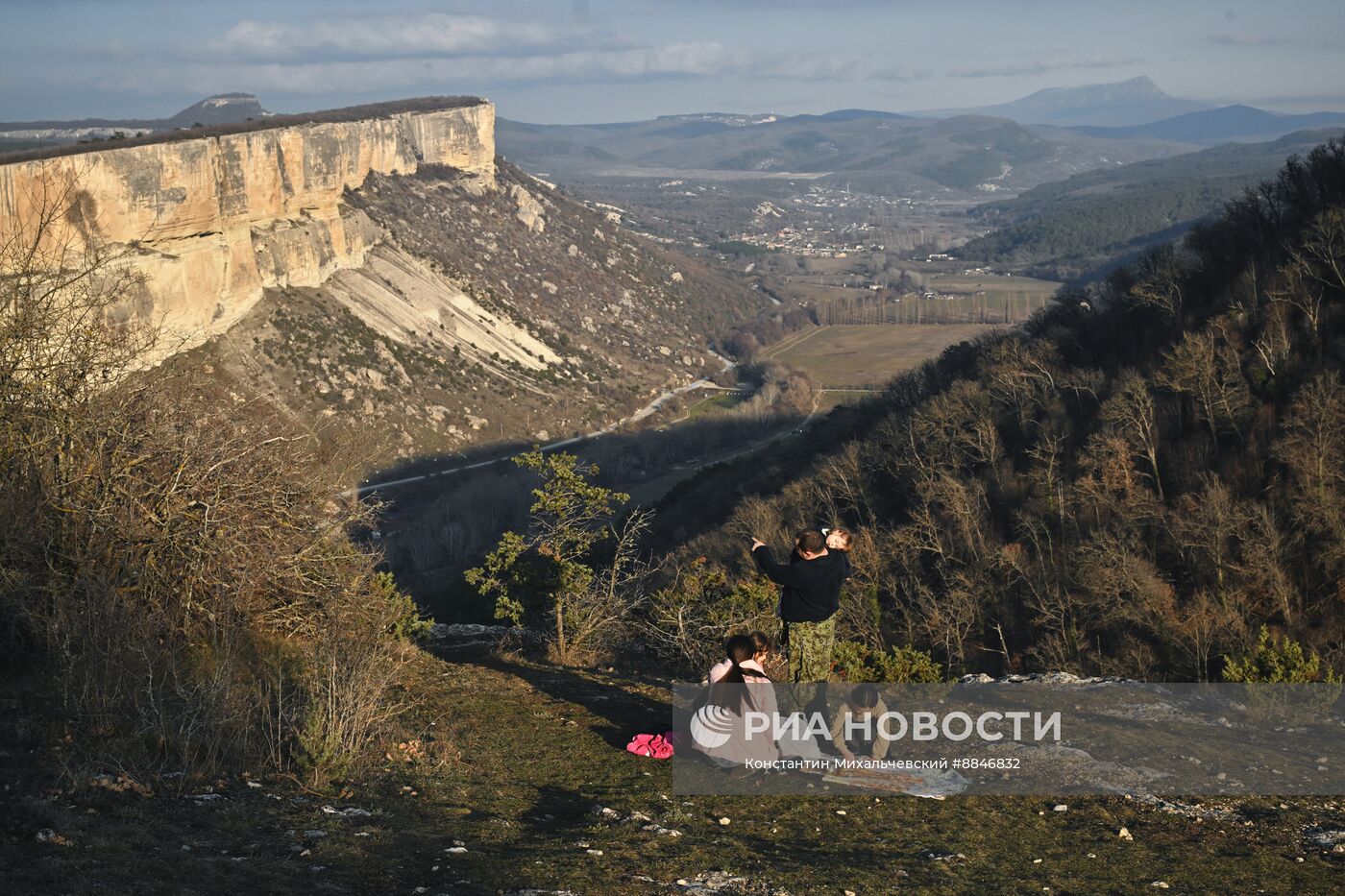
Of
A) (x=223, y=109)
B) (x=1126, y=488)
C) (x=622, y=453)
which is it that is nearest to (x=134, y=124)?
(x=223, y=109)

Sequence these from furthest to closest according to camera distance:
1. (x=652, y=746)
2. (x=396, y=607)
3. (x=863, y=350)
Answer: (x=863, y=350) → (x=396, y=607) → (x=652, y=746)

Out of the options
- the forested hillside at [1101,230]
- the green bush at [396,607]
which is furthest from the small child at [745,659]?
the forested hillside at [1101,230]

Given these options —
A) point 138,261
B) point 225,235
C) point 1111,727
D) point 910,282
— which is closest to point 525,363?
point 225,235

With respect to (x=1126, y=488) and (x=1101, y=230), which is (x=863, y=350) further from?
(x=1101, y=230)

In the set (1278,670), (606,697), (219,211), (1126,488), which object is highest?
(219,211)

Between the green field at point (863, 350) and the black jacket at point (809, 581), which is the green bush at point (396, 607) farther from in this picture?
the green field at point (863, 350)

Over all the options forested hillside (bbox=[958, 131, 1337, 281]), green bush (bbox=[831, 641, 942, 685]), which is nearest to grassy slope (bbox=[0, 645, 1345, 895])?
green bush (bbox=[831, 641, 942, 685])

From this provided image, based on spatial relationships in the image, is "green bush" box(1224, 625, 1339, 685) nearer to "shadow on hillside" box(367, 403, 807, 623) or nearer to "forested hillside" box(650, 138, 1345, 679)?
"forested hillside" box(650, 138, 1345, 679)
